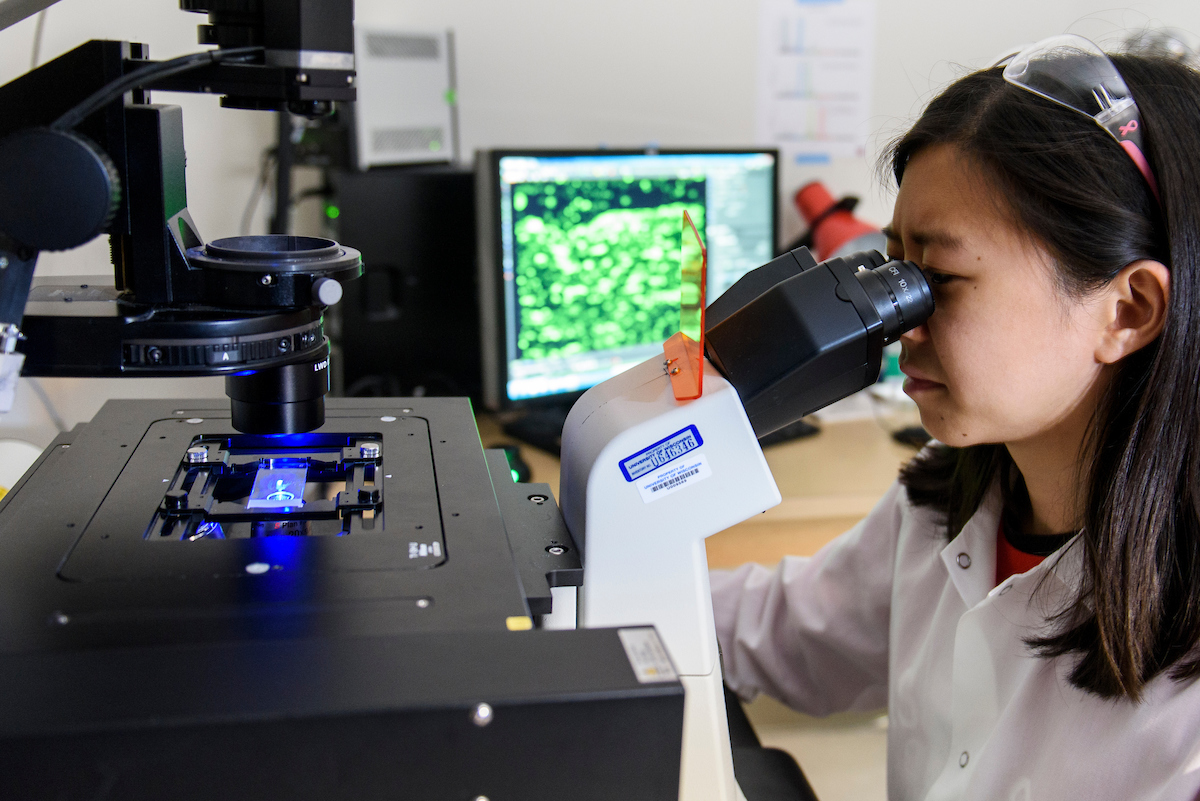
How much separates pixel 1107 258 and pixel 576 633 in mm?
517

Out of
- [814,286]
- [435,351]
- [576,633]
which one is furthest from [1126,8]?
[576,633]

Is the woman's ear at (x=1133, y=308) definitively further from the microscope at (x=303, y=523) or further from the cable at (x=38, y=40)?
the cable at (x=38, y=40)

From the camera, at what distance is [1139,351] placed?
78cm

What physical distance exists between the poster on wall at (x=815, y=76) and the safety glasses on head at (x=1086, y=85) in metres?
1.20

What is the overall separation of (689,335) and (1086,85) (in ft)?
1.30

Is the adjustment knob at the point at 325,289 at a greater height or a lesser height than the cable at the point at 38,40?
lesser

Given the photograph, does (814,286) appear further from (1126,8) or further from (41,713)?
(1126,8)

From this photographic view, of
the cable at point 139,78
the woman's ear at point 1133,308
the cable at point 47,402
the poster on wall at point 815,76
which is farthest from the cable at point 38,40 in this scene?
the poster on wall at point 815,76

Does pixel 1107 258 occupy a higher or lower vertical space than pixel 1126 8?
lower

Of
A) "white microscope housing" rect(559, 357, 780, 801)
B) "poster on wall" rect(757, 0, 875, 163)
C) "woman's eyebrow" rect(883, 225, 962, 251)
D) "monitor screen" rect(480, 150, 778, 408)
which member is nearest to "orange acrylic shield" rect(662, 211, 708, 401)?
"white microscope housing" rect(559, 357, 780, 801)

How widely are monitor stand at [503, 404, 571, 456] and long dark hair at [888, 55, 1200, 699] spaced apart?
0.89 metres

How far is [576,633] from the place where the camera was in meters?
0.51

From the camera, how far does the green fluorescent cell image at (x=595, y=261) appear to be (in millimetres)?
1559

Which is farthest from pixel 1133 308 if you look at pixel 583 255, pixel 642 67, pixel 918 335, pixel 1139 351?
pixel 642 67
